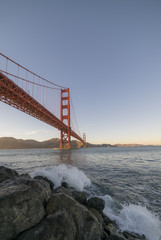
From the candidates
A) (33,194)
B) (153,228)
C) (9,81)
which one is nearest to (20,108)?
(9,81)

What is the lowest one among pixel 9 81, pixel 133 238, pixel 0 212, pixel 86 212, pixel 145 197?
pixel 145 197

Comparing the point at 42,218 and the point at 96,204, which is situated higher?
the point at 42,218

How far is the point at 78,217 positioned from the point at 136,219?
7.48ft

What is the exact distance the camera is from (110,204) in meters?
4.05

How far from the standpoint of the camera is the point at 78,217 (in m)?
2.25

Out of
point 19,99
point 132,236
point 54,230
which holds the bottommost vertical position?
point 132,236

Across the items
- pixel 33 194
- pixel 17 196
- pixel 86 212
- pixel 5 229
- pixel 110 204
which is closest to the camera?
pixel 5 229

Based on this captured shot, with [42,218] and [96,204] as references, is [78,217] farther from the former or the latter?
[96,204]

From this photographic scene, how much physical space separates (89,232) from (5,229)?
1531mm

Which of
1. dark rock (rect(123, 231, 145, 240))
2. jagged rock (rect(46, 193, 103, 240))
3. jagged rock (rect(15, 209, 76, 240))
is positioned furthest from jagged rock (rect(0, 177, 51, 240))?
dark rock (rect(123, 231, 145, 240))

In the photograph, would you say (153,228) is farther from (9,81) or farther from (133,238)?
(9,81)

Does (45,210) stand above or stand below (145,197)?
above

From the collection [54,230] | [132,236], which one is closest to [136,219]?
[132,236]

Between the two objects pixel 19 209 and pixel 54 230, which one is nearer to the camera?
pixel 54 230
